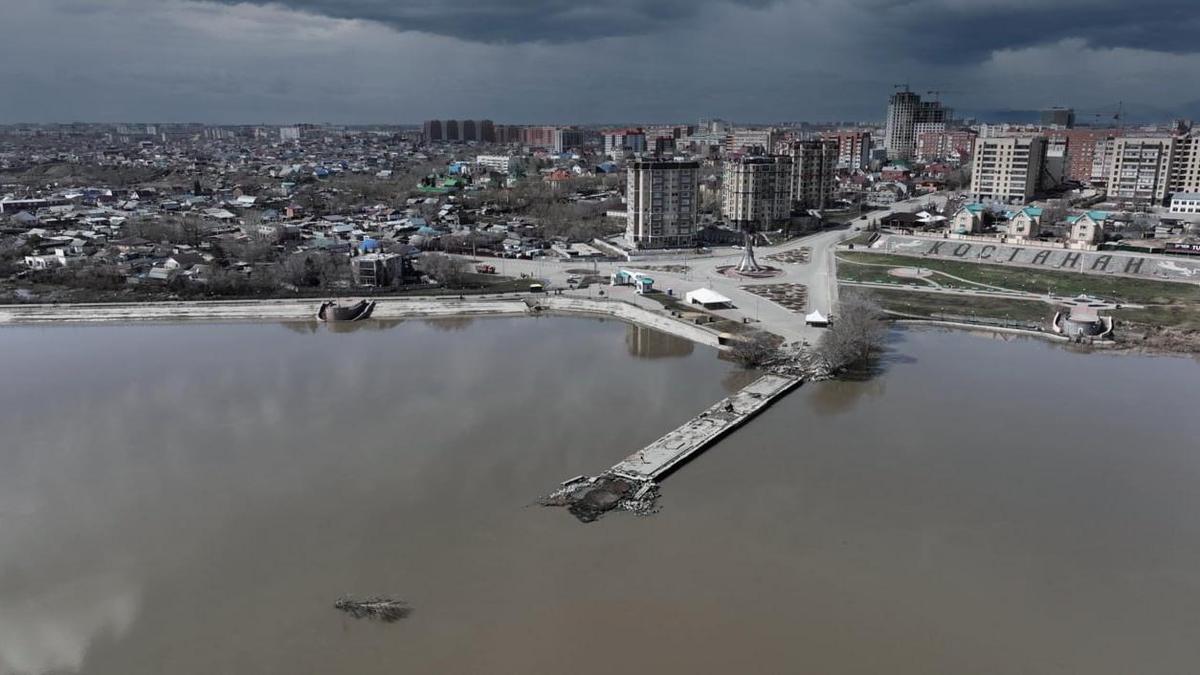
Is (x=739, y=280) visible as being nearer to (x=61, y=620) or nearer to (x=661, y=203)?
(x=661, y=203)

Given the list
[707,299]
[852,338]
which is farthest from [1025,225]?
[852,338]

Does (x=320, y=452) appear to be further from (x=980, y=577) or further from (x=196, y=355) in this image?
(x=980, y=577)

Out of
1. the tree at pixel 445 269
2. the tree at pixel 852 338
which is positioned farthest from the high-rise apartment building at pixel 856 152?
the tree at pixel 852 338

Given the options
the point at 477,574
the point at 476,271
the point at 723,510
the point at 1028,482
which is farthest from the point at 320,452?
the point at 476,271

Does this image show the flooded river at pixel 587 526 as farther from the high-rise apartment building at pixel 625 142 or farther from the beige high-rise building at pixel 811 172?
the high-rise apartment building at pixel 625 142

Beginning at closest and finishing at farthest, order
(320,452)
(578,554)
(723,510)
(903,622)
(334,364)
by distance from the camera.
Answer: (903,622) < (578,554) < (723,510) < (320,452) < (334,364)

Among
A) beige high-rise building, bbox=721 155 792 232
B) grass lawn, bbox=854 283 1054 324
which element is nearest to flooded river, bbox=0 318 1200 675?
grass lawn, bbox=854 283 1054 324
